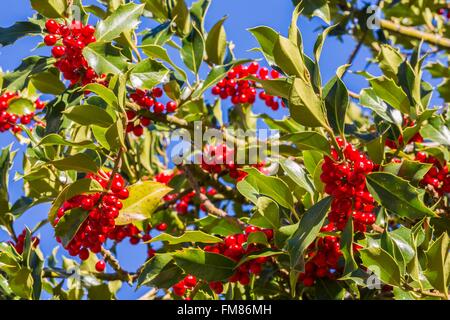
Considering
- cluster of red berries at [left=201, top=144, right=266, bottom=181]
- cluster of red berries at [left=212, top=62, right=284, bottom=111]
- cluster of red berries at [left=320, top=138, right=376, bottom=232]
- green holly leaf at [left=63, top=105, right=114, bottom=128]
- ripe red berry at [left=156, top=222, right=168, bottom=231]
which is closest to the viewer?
cluster of red berries at [left=320, top=138, right=376, bottom=232]

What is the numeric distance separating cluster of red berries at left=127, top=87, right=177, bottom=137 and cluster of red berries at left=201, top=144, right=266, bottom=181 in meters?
0.38

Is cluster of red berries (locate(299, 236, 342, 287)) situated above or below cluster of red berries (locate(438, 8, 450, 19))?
below

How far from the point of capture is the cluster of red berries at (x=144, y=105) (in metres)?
2.33

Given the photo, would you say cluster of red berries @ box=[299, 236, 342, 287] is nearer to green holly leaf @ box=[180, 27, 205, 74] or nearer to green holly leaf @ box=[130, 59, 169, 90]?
green holly leaf @ box=[130, 59, 169, 90]

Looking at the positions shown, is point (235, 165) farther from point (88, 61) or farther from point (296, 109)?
point (296, 109)

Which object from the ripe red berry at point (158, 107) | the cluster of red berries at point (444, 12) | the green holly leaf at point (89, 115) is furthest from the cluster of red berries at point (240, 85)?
the cluster of red berries at point (444, 12)

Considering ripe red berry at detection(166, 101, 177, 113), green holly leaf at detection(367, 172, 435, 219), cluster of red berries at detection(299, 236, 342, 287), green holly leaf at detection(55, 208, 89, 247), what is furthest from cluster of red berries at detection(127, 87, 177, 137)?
Result: green holly leaf at detection(367, 172, 435, 219)

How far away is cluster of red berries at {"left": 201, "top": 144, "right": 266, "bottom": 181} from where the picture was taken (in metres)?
2.73

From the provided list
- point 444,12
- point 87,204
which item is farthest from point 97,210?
point 444,12

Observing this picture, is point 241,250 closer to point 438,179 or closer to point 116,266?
point 438,179

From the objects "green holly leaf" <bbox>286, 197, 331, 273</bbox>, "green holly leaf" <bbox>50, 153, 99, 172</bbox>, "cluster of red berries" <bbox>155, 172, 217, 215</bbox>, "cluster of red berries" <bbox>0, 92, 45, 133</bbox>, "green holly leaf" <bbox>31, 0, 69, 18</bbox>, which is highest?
"green holly leaf" <bbox>31, 0, 69, 18</bbox>

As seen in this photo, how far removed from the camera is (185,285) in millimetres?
2352

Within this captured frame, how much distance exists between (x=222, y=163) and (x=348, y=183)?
103 cm

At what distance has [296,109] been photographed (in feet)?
5.38
